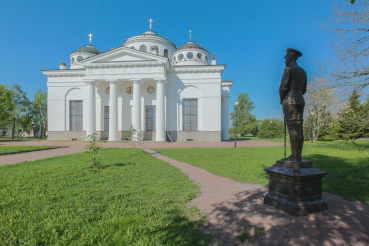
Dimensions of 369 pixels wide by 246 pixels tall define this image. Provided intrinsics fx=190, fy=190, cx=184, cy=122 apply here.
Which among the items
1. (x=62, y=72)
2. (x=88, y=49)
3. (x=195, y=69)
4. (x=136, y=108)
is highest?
(x=88, y=49)

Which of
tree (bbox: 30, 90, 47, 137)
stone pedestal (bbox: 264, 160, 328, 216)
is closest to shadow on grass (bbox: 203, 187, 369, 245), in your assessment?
stone pedestal (bbox: 264, 160, 328, 216)

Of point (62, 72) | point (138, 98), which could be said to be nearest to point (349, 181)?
point (138, 98)

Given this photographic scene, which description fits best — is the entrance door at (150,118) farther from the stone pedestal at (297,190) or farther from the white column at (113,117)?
the stone pedestal at (297,190)

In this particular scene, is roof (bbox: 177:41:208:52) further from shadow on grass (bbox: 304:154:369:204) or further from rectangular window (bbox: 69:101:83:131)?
shadow on grass (bbox: 304:154:369:204)

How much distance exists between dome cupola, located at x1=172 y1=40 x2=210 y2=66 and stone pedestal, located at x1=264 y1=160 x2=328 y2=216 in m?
31.6

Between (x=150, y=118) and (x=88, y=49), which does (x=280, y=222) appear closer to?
(x=150, y=118)

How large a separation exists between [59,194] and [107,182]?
138 centimetres

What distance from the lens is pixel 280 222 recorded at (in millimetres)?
3439

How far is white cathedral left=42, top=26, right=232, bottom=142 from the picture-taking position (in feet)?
84.4

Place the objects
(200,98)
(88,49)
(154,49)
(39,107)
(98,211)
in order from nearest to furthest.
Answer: (98,211), (200,98), (154,49), (88,49), (39,107)

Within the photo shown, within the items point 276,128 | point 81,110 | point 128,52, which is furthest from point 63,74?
point 276,128

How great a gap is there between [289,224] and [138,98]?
79.8ft

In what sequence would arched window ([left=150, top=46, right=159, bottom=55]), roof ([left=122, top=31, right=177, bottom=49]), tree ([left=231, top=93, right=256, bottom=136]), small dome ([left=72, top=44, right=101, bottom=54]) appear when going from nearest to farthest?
1. arched window ([left=150, top=46, right=159, bottom=55])
2. roof ([left=122, top=31, right=177, bottom=49])
3. small dome ([left=72, top=44, right=101, bottom=54])
4. tree ([left=231, top=93, right=256, bottom=136])

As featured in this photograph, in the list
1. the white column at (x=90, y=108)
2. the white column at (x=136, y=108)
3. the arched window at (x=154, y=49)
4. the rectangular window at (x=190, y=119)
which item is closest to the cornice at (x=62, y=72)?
the white column at (x=90, y=108)
